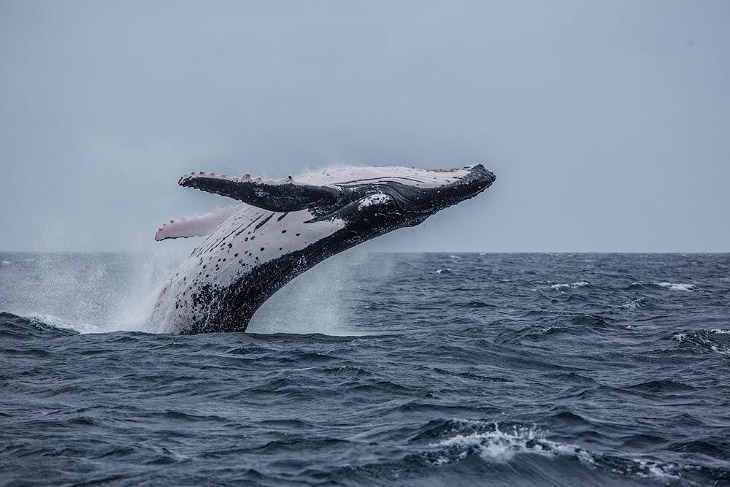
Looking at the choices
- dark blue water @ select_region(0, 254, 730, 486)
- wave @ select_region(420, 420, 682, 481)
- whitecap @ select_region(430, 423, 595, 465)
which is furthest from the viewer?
whitecap @ select_region(430, 423, 595, 465)

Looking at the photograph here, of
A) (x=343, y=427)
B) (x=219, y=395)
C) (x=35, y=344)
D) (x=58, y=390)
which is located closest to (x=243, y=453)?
(x=343, y=427)

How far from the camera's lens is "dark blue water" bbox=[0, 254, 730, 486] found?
646 cm

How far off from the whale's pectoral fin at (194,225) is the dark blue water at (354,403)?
162 cm

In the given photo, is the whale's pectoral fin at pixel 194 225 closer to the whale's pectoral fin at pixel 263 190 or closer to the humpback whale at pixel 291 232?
the humpback whale at pixel 291 232

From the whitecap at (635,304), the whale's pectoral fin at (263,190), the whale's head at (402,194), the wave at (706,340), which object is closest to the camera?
the whale's pectoral fin at (263,190)

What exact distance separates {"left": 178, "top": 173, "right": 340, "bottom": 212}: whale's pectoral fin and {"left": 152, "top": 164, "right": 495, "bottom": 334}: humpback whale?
0.32 feet

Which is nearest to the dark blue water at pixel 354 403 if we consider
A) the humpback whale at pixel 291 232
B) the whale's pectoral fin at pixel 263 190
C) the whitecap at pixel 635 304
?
the humpback whale at pixel 291 232

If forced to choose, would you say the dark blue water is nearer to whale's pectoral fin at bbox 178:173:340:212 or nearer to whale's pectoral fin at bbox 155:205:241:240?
whale's pectoral fin at bbox 155:205:241:240

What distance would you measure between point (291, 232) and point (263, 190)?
127cm

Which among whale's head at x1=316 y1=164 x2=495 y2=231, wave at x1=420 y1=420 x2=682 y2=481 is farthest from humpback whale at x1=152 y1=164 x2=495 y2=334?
wave at x1=420 y1=420 x2=682 y2=481

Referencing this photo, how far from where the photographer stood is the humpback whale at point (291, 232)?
11.7m

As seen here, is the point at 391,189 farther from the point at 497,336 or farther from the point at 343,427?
the point at 343,427

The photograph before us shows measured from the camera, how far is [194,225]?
12.5 m

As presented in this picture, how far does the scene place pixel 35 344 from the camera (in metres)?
12.1
